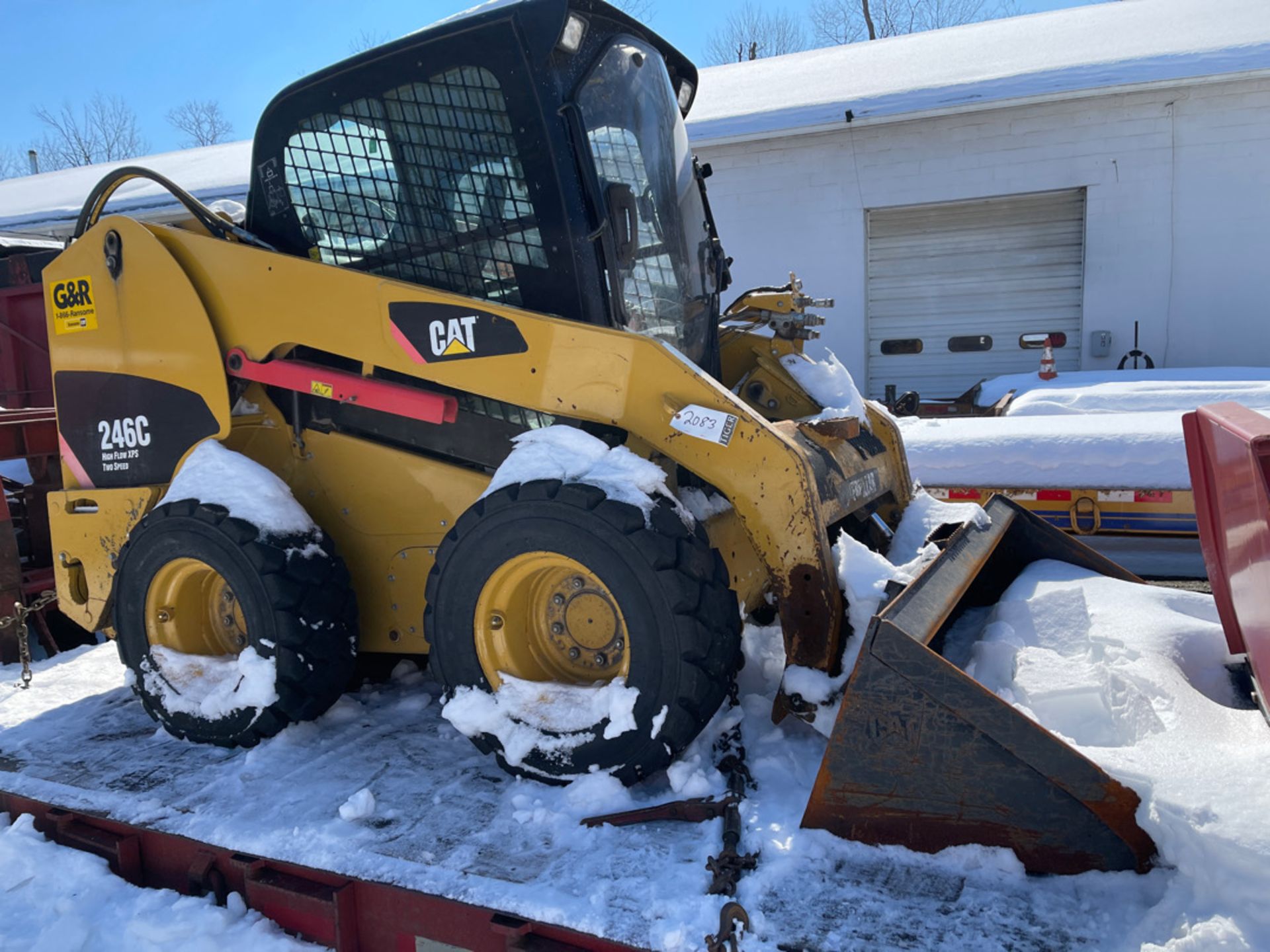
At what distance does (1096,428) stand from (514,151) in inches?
147

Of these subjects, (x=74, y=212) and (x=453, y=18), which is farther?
(x=74, y=212)

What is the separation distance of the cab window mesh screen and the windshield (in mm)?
290

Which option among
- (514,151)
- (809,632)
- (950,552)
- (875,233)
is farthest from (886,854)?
(875,233)

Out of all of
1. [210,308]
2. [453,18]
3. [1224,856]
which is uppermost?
[453,18]

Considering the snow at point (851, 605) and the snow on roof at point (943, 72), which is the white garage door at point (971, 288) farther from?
the snow at point (851, 605)

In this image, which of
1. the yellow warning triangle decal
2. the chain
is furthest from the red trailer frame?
the yellow warning triangle decal

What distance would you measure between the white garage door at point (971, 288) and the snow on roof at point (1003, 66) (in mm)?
1223

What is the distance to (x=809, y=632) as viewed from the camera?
269 centimetres

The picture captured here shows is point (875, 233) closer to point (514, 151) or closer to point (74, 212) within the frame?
point (514, 151)

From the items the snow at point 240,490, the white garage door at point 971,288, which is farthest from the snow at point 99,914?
the white garage door at point 971,288

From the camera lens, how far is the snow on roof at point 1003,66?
32.6ft

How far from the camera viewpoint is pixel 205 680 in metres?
3.32

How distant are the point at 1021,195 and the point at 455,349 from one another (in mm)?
9624

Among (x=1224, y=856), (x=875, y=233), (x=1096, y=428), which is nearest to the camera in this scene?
(x=1224, y=856)
